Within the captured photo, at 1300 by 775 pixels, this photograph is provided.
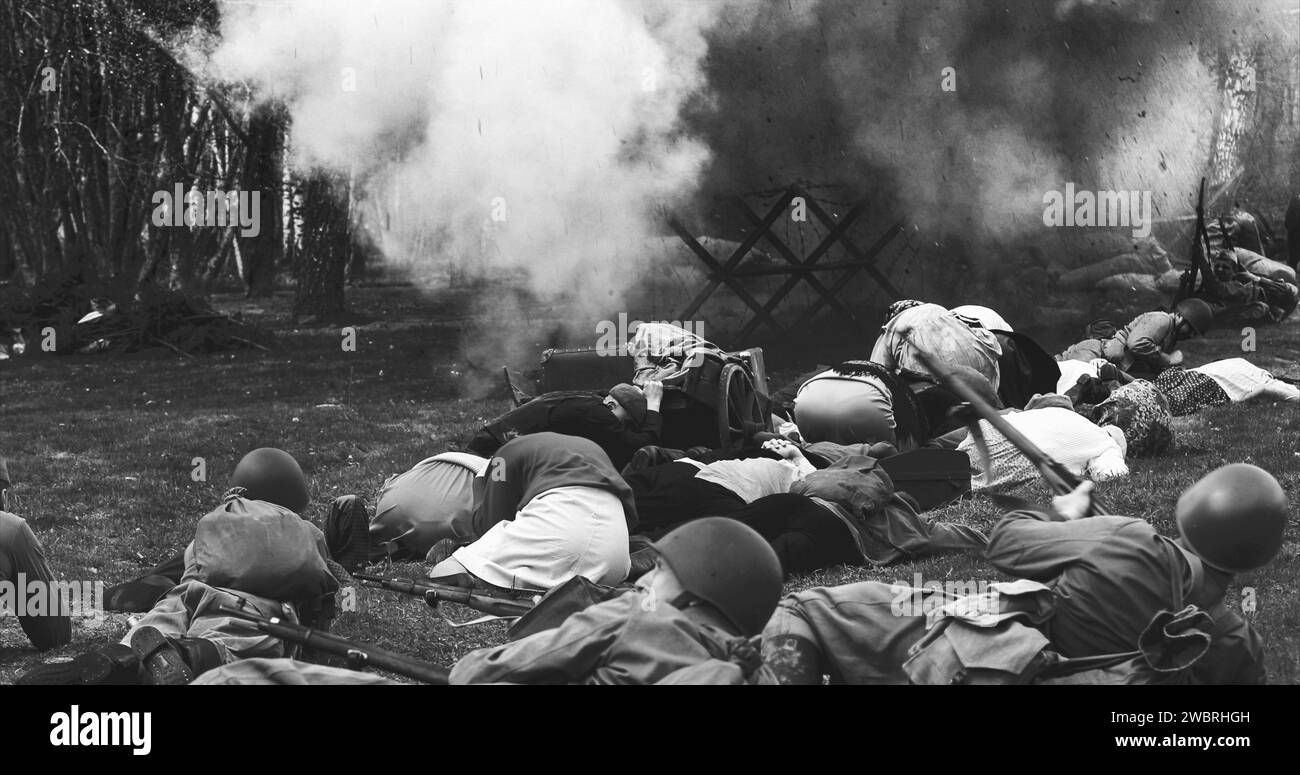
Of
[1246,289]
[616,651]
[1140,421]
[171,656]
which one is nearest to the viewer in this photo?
[616,651]

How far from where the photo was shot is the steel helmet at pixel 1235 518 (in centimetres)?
364

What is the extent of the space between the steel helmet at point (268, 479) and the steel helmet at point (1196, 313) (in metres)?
9.03

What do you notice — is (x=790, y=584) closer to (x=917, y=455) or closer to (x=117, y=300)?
(x=917, y=455)

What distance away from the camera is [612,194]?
12102mm

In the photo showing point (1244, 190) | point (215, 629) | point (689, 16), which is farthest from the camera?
point (1244, 190)

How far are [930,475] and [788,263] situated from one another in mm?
6970

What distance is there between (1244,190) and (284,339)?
1148cm

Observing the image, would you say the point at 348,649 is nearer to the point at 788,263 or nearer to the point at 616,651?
the point at 616,651

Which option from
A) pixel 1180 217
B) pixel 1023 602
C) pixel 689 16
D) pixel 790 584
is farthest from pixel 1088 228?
pixel 1023 602

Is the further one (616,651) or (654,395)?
(654,395)

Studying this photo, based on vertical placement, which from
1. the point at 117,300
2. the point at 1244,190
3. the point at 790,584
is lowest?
the point at 790,584

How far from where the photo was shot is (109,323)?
51.4 ft

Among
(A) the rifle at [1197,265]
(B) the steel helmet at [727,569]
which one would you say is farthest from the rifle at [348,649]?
(A) the rifle at [1197,265]

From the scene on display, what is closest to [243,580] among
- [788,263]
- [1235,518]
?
[1235,518]
